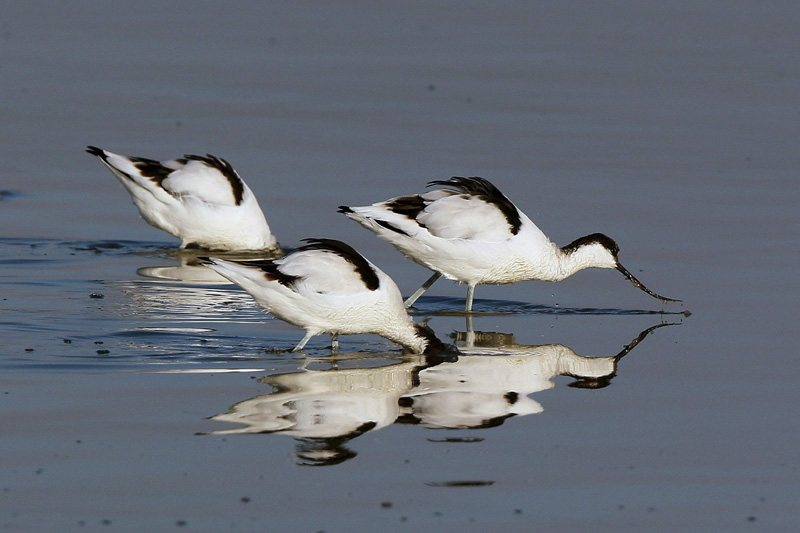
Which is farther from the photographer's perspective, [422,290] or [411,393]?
[422,290]

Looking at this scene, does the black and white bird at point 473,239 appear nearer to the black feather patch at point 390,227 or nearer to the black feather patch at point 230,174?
the black feather patch at point 390,227

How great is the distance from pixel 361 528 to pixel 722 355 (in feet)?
14.6

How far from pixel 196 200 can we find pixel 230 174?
48cm

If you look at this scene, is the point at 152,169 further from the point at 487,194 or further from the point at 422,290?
the point at 487,194

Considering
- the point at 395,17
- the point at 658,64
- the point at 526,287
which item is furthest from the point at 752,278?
the point at 395,17

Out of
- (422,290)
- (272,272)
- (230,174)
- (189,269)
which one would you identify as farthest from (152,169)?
(272,272)

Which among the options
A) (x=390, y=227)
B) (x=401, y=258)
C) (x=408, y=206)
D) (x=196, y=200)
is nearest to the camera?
(x=390, y=227)

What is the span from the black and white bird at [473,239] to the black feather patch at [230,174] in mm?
3088

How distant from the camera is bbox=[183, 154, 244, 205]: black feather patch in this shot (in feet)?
48.2

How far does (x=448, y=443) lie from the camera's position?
7730mm

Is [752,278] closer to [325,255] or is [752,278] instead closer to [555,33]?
[325,255]

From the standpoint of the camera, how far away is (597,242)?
479 inches

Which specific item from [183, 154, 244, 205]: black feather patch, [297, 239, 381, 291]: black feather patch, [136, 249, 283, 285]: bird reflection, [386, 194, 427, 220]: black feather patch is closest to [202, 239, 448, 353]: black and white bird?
[297, 239, 381, 291]: black feather patch

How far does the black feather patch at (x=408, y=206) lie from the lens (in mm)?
11938
